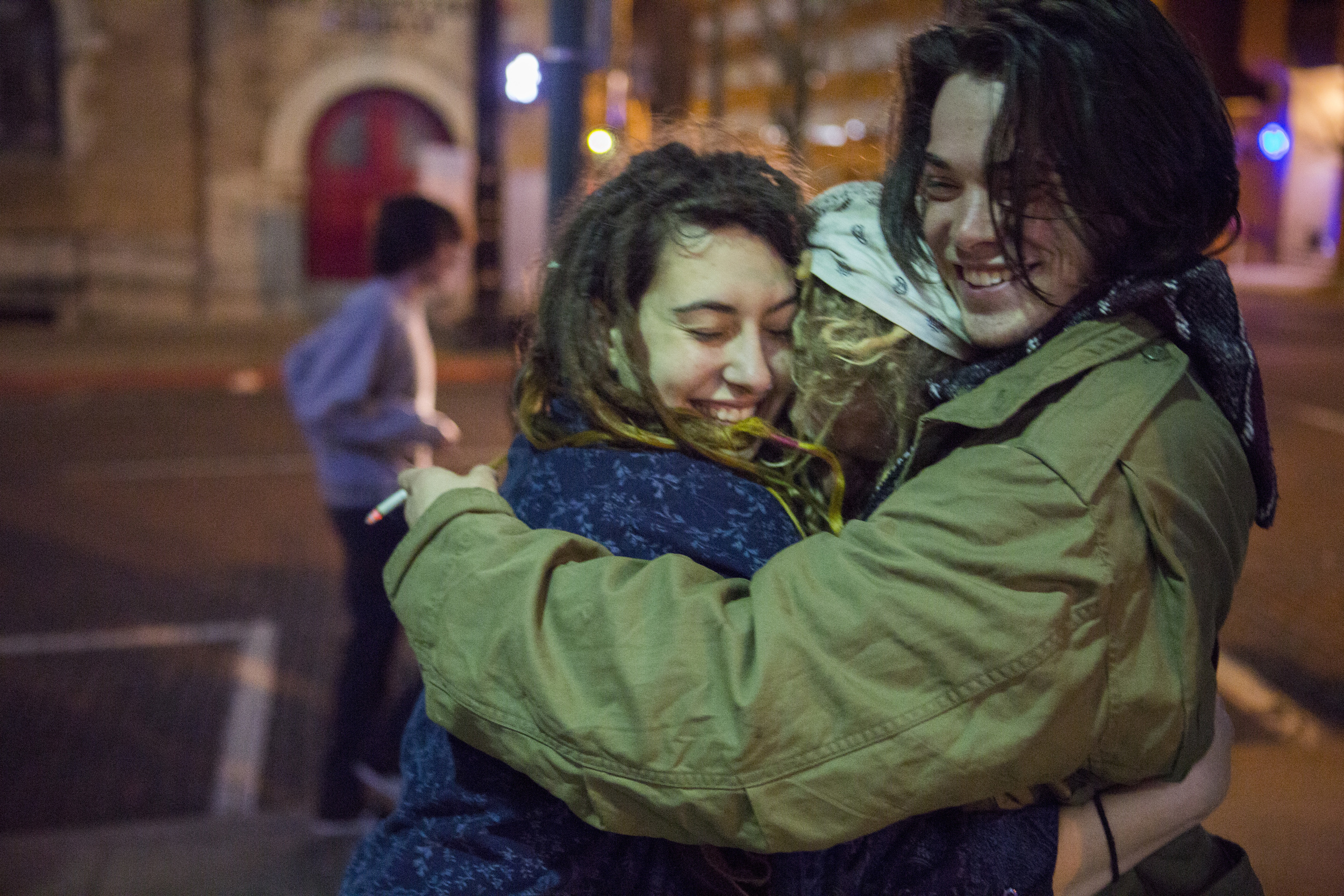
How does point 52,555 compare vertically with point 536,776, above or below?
below

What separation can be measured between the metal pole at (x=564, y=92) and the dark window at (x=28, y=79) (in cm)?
1439

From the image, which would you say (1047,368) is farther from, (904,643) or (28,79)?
(28,79)

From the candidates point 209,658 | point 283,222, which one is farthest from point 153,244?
point 209,658

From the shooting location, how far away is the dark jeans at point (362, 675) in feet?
13.0

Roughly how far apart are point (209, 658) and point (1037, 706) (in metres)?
4.81

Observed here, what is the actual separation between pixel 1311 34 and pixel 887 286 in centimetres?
2362

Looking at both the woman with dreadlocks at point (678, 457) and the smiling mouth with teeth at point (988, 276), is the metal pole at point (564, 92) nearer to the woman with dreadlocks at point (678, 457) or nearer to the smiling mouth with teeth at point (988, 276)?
the woman with dreadlocks at point (678, 457)

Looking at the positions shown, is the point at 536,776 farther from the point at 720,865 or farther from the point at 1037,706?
the point at 1037,706

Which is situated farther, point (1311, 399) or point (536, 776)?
point (1311, 399)

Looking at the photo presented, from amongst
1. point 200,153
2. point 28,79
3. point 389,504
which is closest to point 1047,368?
point 389,504

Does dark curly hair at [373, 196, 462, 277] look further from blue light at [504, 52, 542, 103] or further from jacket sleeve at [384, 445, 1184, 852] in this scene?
jacket sleeve at [384, 445, 1184, 852]

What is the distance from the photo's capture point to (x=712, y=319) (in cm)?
169

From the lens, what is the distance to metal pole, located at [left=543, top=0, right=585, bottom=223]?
376 cm

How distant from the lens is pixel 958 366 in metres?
1.67
